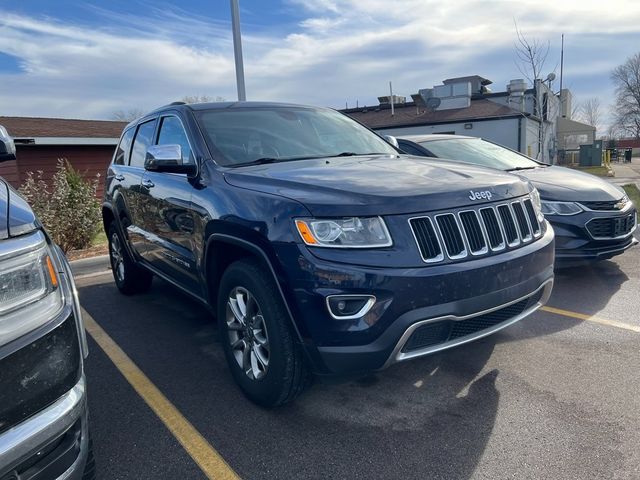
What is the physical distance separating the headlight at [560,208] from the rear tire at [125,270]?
4.20 metres

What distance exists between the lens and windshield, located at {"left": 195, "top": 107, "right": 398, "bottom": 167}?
3.60 metres

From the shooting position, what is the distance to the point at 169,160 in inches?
131

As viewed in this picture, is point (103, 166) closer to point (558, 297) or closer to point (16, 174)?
point (16, 174)

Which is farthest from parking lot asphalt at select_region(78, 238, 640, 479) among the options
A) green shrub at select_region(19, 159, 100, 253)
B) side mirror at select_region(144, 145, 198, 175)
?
green shrub at select_region(19, 159, 100, 253)

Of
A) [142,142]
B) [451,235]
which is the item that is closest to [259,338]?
[451,235]

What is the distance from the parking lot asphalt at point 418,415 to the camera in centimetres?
249

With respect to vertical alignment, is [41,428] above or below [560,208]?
below

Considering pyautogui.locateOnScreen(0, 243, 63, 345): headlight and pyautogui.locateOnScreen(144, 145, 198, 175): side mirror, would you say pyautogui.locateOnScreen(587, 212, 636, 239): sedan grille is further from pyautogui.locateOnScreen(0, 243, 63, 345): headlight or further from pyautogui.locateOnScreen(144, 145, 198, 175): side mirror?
pyautogui.locateOnScreen(0, 243, 63, 345): headlight

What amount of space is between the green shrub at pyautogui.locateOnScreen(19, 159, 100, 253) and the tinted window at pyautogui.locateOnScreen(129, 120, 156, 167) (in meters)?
4.90

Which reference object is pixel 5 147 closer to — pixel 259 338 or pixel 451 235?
pixel 259 338

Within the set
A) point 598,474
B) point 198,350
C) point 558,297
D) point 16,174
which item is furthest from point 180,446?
point 16,174

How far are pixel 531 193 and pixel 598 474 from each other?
170cm

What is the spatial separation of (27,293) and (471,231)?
207 cm

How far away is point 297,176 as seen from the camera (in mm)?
2941
